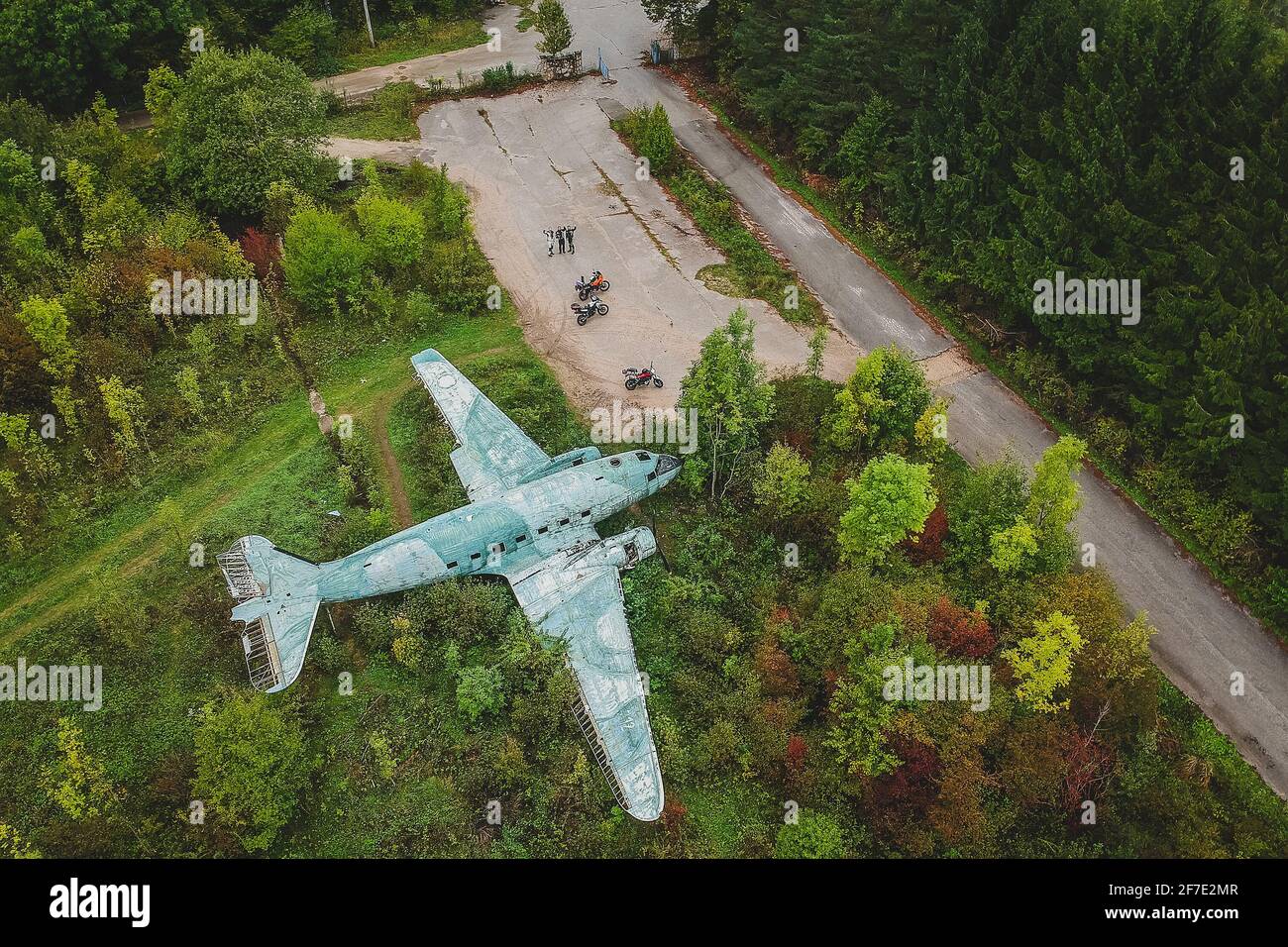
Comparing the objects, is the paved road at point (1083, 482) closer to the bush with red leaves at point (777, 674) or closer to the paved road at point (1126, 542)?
the paved road at point (1126, 542)

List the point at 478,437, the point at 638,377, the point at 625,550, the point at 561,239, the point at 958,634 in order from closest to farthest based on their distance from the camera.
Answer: the point at 958,634 < the point at 625,550 < the point at 478,437 < the point at 638,377 < the point at 561,239

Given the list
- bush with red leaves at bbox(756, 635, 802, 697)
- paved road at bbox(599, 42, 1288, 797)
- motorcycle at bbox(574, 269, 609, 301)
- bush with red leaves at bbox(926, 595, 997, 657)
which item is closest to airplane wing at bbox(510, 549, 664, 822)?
bush with red leaves at bbox(756, 635, 802, 697)

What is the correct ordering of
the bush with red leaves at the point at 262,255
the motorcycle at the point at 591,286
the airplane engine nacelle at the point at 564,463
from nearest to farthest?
the airplane engine nacelle at the point at 564,463, the motorcycle at the point at 591,286, the bush with red leaves at the point at 262,255

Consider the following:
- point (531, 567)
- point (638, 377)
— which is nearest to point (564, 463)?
point (531, 567)

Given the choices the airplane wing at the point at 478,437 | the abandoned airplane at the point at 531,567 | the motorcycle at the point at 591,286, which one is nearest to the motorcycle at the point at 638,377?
the abandoned airplane at the point at 531,567

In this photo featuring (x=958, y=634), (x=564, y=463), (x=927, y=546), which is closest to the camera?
(x=958, y=634)

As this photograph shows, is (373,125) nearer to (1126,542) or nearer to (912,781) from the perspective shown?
(1126,542)

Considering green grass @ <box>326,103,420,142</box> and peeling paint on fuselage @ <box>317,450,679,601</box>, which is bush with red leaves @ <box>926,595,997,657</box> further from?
green grass @ <box>326,103,420,142</box>
